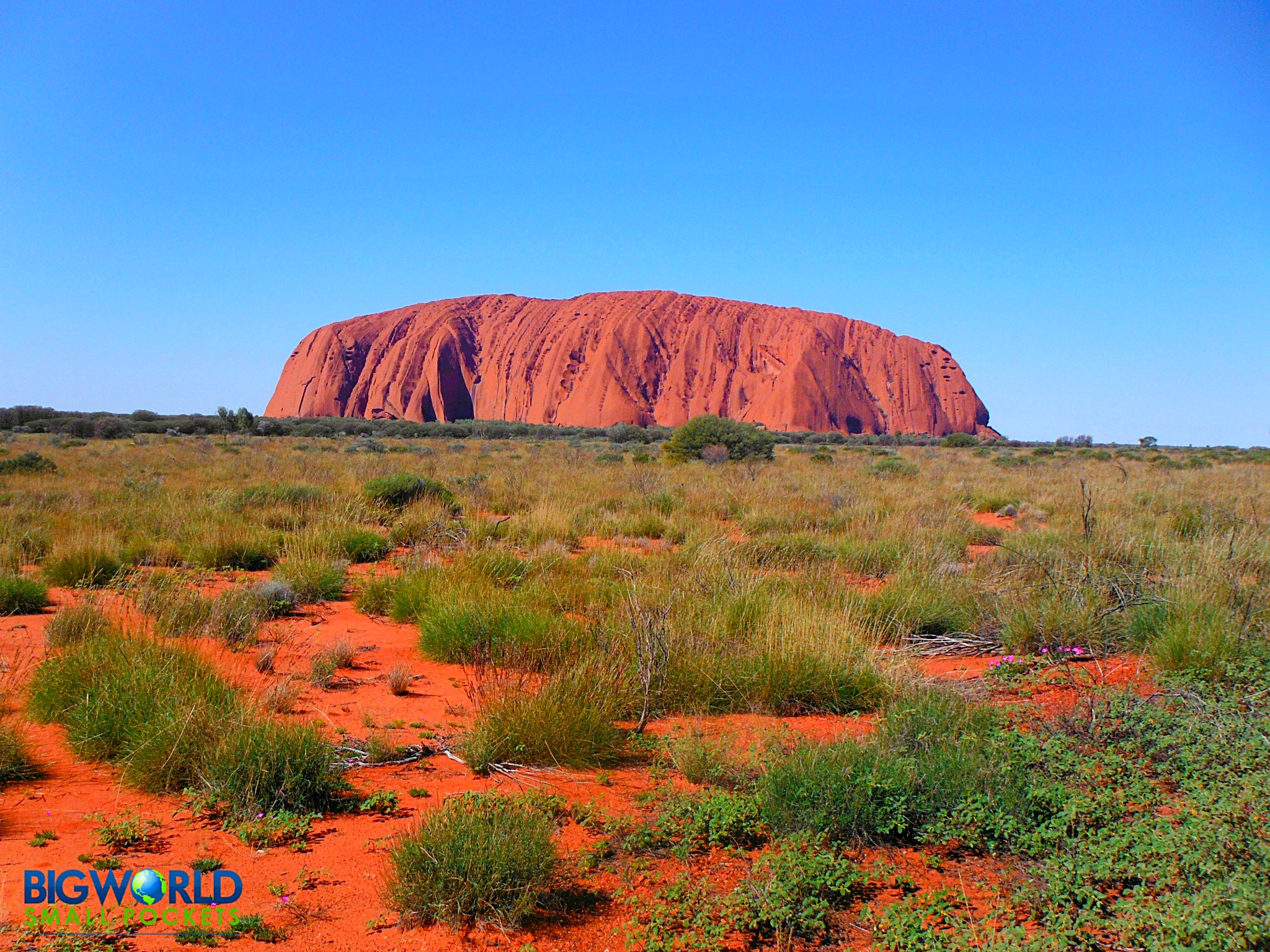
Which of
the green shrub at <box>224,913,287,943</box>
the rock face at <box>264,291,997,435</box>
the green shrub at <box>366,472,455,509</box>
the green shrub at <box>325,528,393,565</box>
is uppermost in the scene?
the rock face at <box>264,291,997,435</box>

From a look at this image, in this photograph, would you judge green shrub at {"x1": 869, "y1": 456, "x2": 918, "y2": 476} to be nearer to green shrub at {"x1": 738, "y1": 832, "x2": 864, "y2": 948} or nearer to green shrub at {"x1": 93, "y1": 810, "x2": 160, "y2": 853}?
green shrub at {"x1": 738, "y1": 832, "x2": 864, "y2": 948}

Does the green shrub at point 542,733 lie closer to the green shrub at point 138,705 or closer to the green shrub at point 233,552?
the green shrub at point 138,705

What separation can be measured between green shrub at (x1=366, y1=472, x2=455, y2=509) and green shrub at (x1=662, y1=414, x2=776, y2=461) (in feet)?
36.4

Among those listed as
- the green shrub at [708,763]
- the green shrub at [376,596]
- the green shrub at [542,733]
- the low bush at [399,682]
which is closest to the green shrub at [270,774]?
the green shrub at [542,733]

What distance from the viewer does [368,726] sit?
154 inches

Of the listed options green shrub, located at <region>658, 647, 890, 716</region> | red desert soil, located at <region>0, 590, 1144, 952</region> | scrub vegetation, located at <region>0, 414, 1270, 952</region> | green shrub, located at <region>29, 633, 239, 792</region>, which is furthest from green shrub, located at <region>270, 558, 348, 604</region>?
green shrub, located at <region>658, 647, 890, 716</region>

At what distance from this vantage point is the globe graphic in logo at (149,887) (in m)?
2.40

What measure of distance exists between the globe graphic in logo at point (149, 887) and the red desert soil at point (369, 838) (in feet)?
0.34

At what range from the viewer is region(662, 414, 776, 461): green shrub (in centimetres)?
2220

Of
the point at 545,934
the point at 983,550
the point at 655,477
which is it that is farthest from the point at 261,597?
the point at 655,477

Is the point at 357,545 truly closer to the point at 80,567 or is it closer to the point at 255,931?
the point at 80,567

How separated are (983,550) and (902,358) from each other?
9620 cm

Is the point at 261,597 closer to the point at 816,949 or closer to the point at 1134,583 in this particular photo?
the point at 816,949

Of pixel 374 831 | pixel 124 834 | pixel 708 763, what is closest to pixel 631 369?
pixel 708 763
